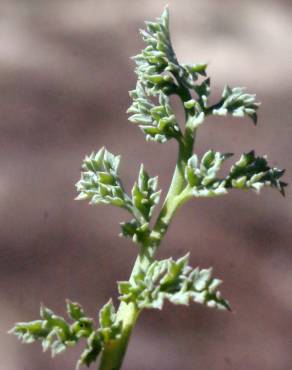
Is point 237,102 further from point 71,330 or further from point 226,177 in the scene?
point 71,330

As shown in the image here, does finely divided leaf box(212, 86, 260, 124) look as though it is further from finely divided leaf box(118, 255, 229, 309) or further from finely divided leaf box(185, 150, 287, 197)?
finely divided leaf box(118, 255, 229, 309)

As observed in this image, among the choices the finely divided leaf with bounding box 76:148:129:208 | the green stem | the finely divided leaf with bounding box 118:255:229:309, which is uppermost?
the finely divided leaf with bounding box 76:148:129:208

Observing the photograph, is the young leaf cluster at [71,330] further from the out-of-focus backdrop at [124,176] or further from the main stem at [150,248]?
the out-of-focus backdrop at [124,176]

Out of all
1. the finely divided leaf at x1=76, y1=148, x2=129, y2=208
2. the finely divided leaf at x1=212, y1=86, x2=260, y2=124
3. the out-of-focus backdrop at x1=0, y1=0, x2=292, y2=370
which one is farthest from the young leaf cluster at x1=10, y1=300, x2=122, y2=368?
the out-of-focus backdrop at x1=0, y1=0, x2=292, y2=370

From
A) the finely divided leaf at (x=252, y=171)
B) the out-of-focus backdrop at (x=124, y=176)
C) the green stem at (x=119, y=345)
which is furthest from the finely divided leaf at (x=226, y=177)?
the out-of-focus backdrop at (x=124, y=176)

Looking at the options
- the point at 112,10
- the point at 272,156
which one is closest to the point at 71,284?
the point at 272,156

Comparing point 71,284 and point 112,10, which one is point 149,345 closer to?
point 71,284
